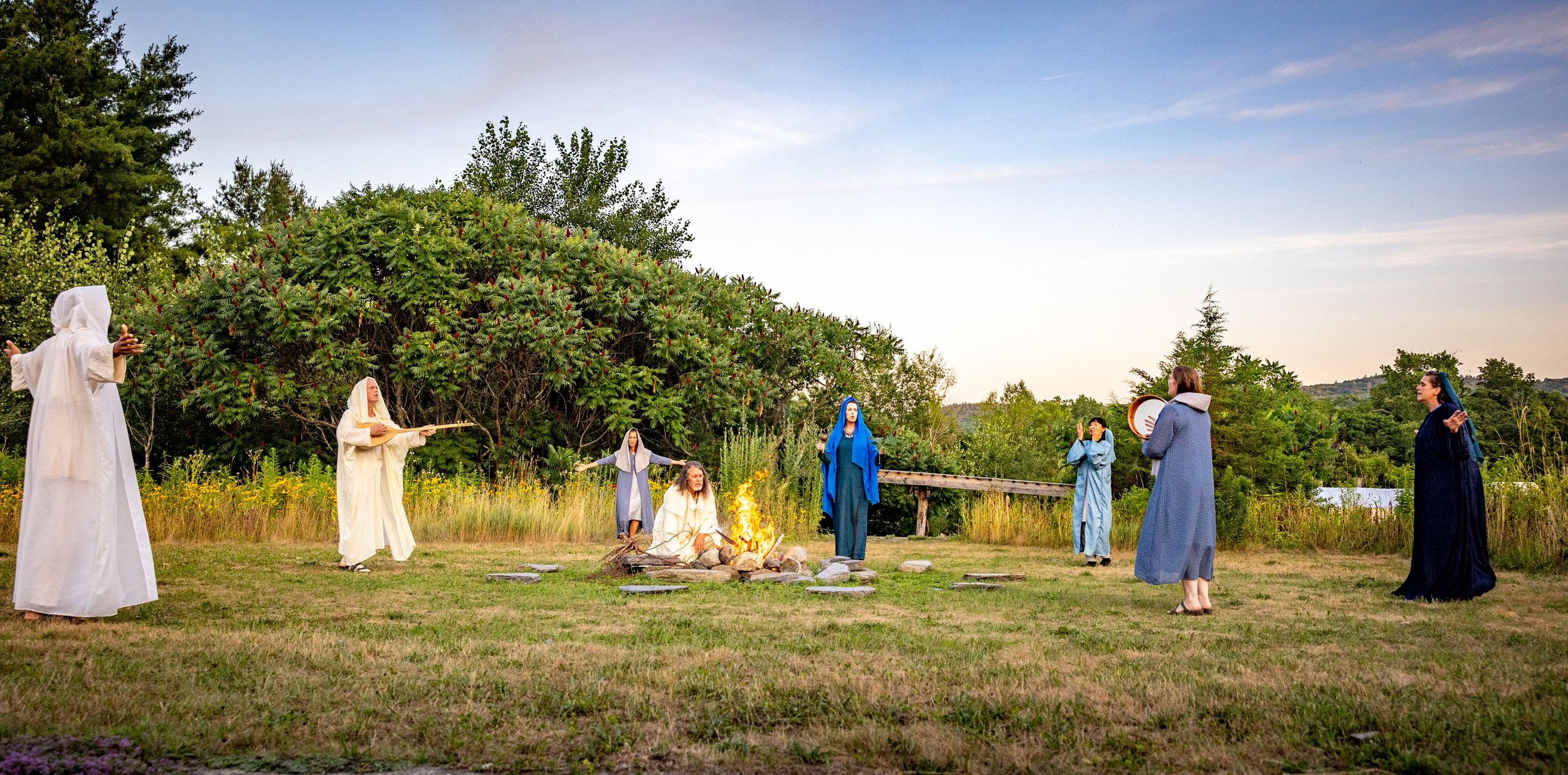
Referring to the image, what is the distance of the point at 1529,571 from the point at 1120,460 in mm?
7440

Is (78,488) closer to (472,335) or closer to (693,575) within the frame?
(693,575)

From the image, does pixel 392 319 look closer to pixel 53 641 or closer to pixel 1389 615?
pixel 53 641

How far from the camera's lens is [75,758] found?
12.3ft

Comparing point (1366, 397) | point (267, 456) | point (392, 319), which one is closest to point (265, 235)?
point (392, 319)

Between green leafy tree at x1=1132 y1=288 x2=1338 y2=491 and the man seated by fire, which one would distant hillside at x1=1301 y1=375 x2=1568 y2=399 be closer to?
green leafy tree at x1=1132 y1=288 x2=1338 y2=491

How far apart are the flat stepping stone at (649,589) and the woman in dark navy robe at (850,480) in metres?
3.70

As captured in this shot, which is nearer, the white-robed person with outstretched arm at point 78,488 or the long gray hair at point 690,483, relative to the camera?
the white-robed person with outstretched arm at point 78,488

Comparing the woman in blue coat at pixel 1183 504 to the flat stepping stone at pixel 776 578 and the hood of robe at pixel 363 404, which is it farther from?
the hood of robe at pixel 363 404

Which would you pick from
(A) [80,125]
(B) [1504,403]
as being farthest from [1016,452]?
(A) [80,125]

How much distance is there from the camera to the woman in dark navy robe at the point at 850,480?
502 inches

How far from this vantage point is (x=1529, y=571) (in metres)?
10.8

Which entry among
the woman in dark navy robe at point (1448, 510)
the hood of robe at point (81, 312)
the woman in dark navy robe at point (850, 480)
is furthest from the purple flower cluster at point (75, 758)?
the woman in dark navy robe at point (850, 480)

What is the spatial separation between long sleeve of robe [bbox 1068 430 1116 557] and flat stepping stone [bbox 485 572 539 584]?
6.71 metres

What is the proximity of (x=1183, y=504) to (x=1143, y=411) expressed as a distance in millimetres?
1852
